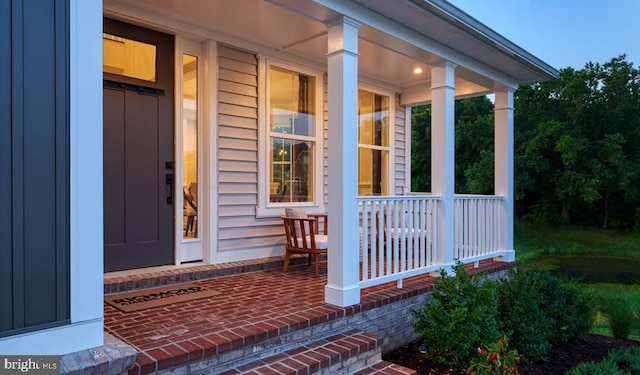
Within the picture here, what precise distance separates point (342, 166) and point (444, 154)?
151cm

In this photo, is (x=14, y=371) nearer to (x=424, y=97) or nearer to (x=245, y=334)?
(x=245, y=334)

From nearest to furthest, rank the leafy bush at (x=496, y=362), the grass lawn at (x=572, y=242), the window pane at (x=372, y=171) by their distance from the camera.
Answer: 1. the leafy bush at (x=496, y=362)
2. the window pane at (x=372, y=171)
3. the grass lawn at (x=572, y=242)

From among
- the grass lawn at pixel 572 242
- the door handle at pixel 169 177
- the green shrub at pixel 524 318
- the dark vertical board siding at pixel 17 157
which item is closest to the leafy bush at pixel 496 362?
the green shrub at pixel 524 318

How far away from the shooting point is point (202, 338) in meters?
2.36

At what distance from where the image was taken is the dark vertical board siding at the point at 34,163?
1736 mm

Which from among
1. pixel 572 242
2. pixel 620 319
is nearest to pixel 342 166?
pixel 620 319

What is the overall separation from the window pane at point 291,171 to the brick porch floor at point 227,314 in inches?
41.1

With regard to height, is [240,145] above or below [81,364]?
above

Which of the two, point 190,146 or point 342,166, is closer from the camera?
point 342,166

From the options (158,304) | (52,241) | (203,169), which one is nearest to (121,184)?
(203,169)

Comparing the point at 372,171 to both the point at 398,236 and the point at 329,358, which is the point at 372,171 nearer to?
the point at 398,236

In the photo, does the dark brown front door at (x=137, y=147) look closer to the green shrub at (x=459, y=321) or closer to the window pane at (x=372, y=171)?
the green shrub at (x=459, y=321)

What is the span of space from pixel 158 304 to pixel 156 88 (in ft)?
6.46

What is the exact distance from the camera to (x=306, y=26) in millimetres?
3840
